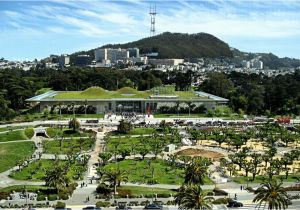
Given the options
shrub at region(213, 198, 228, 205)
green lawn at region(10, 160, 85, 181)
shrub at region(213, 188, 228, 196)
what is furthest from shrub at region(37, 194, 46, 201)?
shrub at region(213, 188, 228, 196)

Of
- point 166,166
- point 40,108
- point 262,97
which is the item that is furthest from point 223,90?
point 166,166

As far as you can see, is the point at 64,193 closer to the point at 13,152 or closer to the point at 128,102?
the point at 13,152

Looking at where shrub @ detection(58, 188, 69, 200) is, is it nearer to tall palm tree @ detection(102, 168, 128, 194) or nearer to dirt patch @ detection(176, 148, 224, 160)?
tall palm tree @ detection(102, 168, 128, 194)

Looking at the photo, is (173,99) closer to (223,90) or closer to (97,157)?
(223,90)

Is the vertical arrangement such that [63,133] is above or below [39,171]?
above

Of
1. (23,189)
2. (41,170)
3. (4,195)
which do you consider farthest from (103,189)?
(41,170)

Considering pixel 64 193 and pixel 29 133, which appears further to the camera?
pixel 29 133
